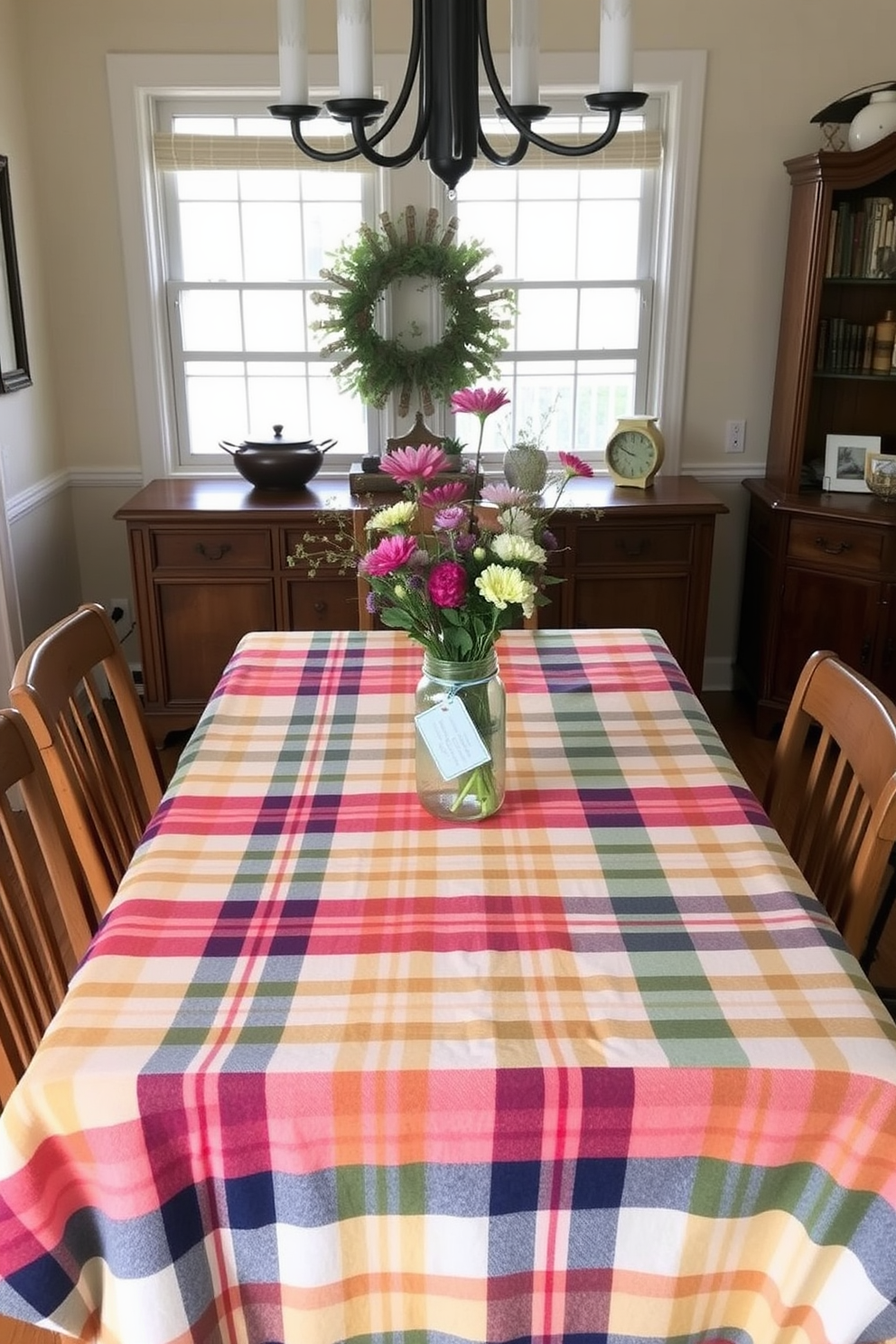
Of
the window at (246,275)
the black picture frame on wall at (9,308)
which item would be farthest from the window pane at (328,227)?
the black picture frame on wall at (9,308)

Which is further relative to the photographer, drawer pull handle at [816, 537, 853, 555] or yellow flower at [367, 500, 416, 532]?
drawer pull handle at [816, 537, 853, 555]

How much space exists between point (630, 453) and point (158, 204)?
1781mm

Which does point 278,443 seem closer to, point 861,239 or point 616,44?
point 861,239

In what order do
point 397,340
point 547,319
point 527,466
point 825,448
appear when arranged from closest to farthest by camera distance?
1. point 527,466
2. point 397,340
3. point 825,448
4. point 547,319

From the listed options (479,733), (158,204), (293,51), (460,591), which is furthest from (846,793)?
(158,204)

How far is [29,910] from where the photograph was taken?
1.45 m

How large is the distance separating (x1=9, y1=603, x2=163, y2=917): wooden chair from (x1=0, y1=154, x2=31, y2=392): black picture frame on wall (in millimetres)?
1714

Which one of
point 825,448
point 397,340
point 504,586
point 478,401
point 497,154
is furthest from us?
point 825,448

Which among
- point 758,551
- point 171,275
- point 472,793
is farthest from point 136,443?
point 472,793

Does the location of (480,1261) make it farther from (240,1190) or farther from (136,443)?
(136,443)

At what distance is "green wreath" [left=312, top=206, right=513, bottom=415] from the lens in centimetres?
358

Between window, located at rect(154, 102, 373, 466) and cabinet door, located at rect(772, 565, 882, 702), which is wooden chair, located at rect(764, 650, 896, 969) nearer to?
cabinet door, located at rect(772, 565, 882, 702)

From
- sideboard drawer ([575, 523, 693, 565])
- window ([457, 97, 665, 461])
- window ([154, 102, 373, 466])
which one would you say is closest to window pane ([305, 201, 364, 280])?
window ([154, 102, 373, 466])

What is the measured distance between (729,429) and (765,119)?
990mm
